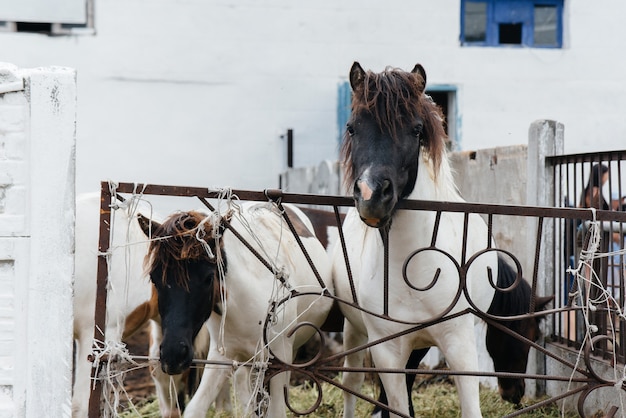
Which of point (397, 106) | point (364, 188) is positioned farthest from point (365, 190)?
point (397, 106)

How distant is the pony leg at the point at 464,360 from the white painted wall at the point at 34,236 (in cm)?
171

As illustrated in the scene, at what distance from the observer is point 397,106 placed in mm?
3613

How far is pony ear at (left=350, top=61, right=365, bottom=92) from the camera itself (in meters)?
3.71

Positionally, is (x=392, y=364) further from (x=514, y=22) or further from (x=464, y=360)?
(x=514, y=22)

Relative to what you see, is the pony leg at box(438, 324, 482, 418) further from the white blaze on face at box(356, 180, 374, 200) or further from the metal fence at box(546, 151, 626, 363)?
the white blaze on face at box(356, 180, 374, 200)

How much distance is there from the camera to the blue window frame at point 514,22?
11.6m

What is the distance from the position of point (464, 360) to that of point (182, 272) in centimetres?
129

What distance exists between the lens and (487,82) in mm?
11469

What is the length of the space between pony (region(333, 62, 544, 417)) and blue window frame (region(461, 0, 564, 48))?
7634 mm

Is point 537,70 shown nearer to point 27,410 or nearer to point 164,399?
point 164,399

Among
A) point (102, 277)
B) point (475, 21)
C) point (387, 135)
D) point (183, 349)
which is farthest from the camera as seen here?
point (475, 21)

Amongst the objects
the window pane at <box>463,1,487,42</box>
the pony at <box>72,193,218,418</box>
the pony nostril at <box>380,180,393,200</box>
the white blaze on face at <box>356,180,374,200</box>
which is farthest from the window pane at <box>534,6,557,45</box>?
the white blaze on face at <box>356,180,374,200</box>

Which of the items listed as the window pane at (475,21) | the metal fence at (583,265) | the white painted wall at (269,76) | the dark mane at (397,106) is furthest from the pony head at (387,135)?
the window pane at (475,21)

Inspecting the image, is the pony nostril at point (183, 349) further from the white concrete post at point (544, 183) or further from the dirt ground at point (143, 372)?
the white concrete post at point (544, 183)
